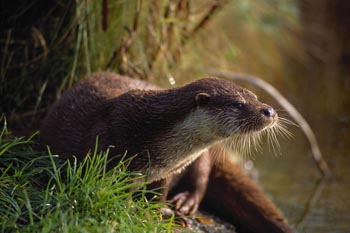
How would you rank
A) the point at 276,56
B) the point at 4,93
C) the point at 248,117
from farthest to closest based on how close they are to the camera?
1. the point at 276,56
2. the point at 4,93
3. the point at 248,117

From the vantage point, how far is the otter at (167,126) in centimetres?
372

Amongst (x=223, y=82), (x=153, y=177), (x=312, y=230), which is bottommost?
(x=312, y=230)

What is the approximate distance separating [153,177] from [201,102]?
42 cm

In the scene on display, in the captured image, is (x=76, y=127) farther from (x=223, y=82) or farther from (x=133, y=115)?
(x=223, y=82)

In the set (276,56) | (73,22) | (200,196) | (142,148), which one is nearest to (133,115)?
(142,148)

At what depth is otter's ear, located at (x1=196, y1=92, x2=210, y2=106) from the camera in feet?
12.1

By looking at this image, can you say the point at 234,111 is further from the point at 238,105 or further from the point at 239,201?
the point at 239,201

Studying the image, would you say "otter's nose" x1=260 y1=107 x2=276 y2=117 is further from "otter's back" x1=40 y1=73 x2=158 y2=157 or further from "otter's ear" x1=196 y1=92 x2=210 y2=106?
"otter's back" x1=40 y1=73 x2=158 y2=157

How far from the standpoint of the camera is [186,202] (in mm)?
4234

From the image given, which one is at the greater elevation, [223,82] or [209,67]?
[223,82]

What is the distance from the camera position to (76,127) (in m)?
4.08

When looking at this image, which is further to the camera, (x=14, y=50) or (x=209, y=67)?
(x=209, y=67)

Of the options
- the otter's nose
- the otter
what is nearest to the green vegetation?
the otter

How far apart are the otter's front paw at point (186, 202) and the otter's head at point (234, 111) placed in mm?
601
